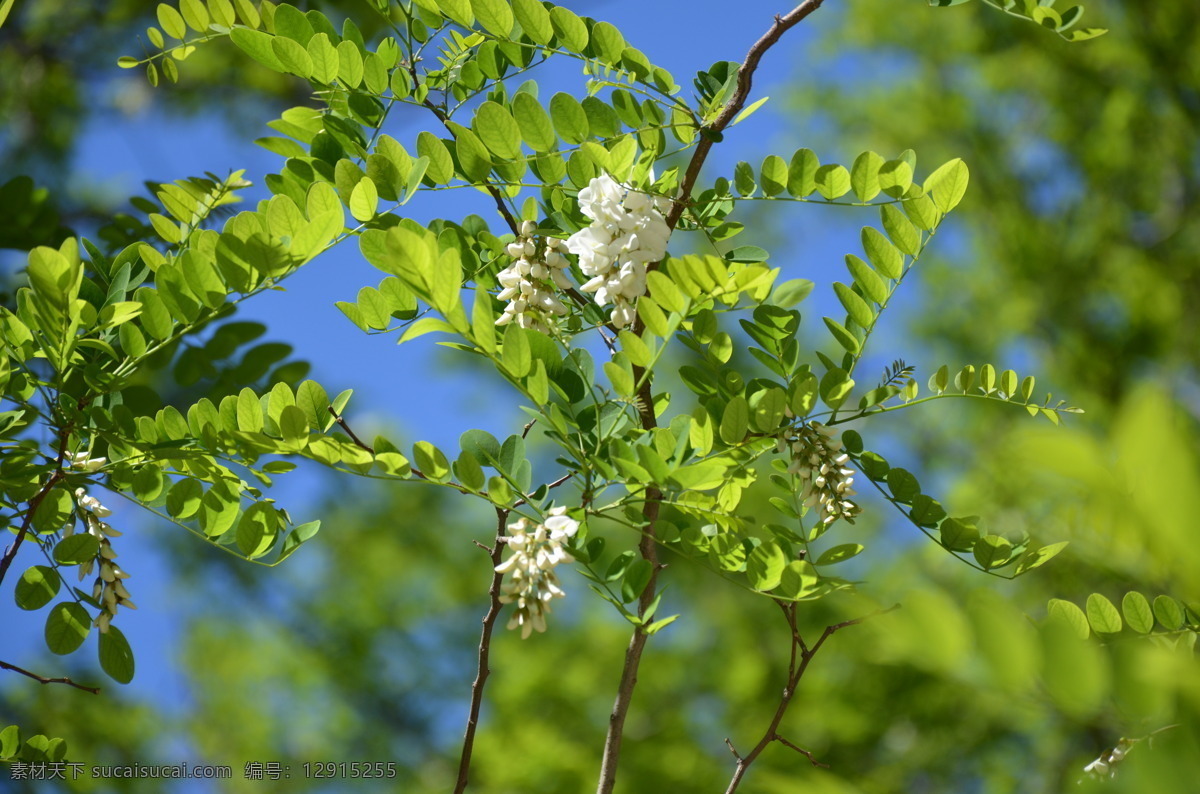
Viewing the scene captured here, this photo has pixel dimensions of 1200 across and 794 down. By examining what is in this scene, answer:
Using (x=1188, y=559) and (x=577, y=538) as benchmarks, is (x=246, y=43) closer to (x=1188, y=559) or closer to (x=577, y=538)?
(x=577, y=538)

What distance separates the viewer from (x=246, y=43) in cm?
57

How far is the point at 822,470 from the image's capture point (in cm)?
52

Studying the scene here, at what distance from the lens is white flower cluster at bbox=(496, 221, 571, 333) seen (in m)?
0.50

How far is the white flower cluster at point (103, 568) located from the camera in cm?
53

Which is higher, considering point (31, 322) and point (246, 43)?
point (246, 43)

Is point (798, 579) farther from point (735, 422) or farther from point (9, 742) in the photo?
point (9, 742)

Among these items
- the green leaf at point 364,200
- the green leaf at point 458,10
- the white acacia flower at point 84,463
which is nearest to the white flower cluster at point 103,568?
the white acacia flower at point 84,463

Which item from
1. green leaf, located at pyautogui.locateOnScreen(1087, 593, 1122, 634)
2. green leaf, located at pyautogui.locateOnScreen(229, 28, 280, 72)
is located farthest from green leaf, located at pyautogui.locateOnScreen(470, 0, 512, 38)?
green leaf, located at pyautogui.locateOnScreen(1087, 593, 1122, 634)

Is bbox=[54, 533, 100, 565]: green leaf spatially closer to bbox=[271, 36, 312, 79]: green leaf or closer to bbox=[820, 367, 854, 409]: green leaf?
bbox=[271, 36, 312, 79]: green leaf

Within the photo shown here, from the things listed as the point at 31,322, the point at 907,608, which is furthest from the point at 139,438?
the point at 907,608

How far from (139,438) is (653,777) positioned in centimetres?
312

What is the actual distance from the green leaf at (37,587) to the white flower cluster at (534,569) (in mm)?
264

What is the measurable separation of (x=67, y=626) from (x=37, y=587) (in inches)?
1.1

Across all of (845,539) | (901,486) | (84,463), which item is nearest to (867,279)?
(901,486)
